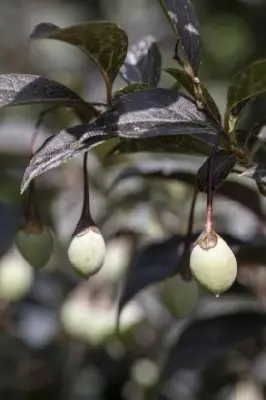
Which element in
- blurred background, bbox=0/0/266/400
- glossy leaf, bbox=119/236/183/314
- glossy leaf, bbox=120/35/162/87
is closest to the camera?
glossy leaf, bbox=120/35/162/87

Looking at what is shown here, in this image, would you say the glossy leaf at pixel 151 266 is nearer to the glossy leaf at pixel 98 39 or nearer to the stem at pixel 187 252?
the stem at pixel 187 252

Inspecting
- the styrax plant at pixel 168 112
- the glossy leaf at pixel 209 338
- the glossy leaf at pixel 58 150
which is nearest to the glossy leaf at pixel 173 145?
the styrax plant at pixel 168 112

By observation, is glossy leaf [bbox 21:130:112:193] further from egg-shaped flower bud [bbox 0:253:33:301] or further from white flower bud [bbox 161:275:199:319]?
egg-shaped flower bud [bbox 0:253:33:301]

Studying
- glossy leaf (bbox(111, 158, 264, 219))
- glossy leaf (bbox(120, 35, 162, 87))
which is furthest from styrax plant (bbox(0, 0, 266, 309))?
glossy leaf (bbox(111, 158, 264, 219))

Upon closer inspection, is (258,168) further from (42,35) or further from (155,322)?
(155,322)

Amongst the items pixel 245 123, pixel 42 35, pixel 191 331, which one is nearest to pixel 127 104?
pixel 42 35

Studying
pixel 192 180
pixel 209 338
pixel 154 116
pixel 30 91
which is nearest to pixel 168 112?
pixel 154 116
